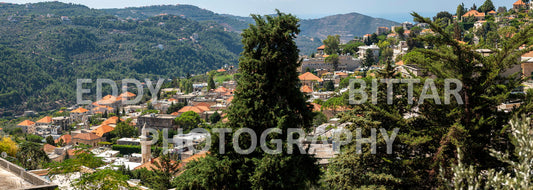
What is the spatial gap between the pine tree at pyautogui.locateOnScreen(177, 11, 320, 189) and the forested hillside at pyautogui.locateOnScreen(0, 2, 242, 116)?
319ft

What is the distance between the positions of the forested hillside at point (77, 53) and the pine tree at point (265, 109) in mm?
97288

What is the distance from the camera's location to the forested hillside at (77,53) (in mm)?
103625

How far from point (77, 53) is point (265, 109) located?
150184mm

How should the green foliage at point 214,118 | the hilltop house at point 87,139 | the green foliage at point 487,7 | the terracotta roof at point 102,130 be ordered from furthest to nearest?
the green foliage at point 487,7 < the terracotta roof at point 102,130 < the hilltop house at point 87,139 < the green foliage at point 214,118

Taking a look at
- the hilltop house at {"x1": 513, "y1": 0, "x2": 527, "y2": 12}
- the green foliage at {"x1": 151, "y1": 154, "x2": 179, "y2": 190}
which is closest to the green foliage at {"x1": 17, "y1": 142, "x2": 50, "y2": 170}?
the green foliage at {"x1": 151, "y1": 154, "x2": 179, "y2": 190}

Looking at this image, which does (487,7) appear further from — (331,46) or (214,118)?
(214,118)

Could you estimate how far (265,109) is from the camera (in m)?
7.60

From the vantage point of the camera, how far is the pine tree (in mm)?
7410

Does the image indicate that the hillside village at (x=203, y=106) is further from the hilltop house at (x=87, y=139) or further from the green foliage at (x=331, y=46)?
the green foliage at (x=331, y=46)

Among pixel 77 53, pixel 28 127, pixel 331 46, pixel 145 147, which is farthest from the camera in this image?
pixel 77 53

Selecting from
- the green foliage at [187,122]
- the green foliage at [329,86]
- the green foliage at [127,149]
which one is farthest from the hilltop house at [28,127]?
the green foliage at [329,86]

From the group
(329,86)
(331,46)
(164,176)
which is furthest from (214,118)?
(331,46)

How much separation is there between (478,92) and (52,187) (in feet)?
22.5

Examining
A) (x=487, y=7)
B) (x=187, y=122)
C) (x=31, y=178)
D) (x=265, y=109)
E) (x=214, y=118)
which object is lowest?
(x=187, y=122)
